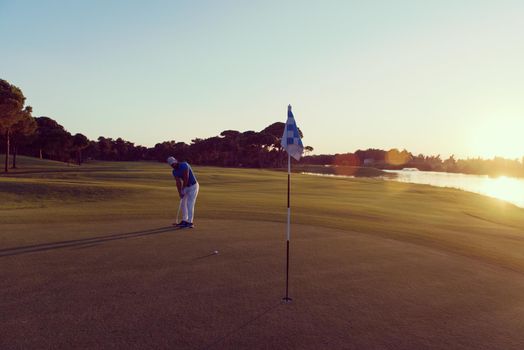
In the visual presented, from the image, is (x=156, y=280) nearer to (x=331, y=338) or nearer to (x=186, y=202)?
(x=331, y=338)

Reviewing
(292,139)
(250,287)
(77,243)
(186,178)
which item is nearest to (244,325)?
(250,287)

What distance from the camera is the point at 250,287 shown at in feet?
24.3

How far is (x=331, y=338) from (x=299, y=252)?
5206mm

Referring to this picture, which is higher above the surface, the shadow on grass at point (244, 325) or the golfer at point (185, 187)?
the golfer at point (185, 187)

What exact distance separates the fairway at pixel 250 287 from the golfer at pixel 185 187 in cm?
86

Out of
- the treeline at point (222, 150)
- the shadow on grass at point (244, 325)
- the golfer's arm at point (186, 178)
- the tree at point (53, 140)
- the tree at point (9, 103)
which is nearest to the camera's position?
the shadow on grass at point (244, 325)

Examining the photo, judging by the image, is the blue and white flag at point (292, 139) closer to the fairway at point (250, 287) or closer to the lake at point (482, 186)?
the fairway at point (250, 287)

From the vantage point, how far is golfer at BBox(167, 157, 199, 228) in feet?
44.0

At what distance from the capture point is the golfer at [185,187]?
13.4 m

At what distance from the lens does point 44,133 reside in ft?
311

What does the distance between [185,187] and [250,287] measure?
7004 mm

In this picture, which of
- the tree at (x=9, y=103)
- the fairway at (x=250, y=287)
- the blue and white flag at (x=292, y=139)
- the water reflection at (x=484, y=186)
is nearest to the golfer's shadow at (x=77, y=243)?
the fairway at (x=250, y=287)

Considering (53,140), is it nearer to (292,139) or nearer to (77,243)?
(77,243)

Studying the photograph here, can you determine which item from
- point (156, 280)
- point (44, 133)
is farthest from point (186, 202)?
point (44, 133)
